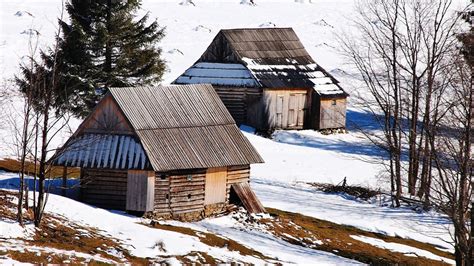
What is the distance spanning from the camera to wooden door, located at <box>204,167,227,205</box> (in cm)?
3709

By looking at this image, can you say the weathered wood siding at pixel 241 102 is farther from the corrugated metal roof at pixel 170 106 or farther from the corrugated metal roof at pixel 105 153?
the corrugated metal roof at pixel 105 153

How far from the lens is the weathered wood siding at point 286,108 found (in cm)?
5725

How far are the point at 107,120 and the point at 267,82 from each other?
73.6 feet

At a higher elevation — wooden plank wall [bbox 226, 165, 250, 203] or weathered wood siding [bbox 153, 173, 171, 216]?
wooden plank wall [bbox 226, 165, 250, 203]

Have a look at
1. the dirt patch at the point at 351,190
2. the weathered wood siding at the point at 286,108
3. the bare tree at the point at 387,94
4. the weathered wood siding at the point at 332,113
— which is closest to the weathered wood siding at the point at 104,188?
the bare tree at the point at 387,94

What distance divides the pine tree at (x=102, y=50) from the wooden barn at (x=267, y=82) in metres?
9.67

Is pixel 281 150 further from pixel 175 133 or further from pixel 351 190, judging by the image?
pixel 175 133

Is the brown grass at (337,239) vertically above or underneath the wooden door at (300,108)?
underneath

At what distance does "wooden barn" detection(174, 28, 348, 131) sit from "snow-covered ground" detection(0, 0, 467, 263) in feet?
4.34

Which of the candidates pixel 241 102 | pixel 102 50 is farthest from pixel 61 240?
pixel 241 102

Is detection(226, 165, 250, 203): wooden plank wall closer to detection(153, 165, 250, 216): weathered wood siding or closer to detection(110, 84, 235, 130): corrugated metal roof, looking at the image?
detection(153, 165, 250, 216): weathered wood siding

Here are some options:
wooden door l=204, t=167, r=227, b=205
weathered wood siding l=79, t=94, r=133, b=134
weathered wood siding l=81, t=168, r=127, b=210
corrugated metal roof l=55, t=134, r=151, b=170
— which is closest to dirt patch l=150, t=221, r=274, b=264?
weathered wood siding l=81, t=168, r=127, b=210

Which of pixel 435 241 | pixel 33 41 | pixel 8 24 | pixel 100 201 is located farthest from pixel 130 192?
pixel 8 24

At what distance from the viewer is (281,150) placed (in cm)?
5331
